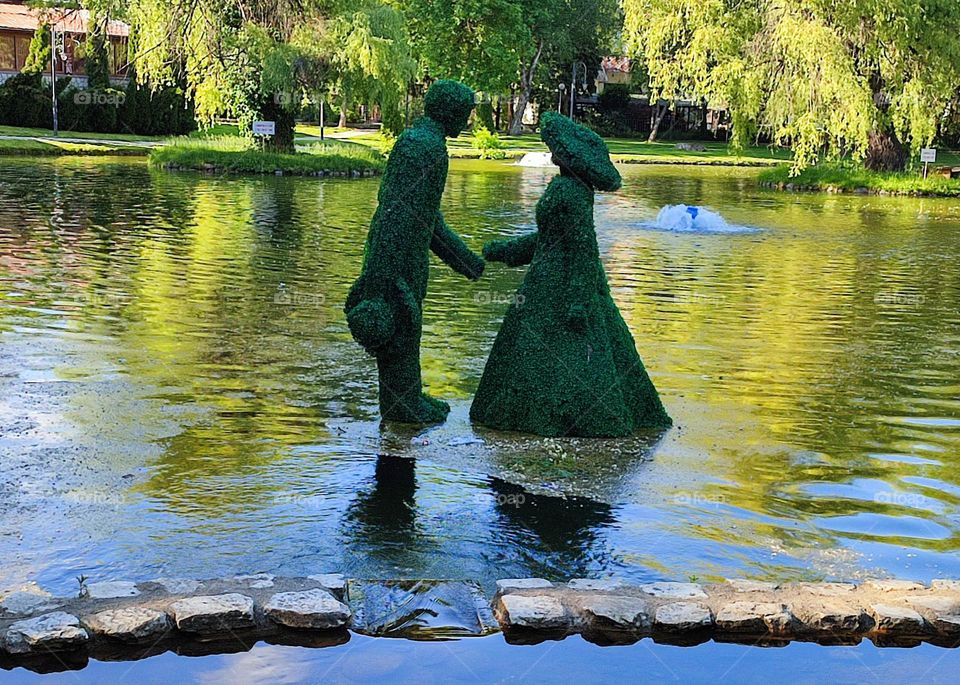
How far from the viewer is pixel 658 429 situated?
939 cm

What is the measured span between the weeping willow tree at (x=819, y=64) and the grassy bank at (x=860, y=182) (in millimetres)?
1019

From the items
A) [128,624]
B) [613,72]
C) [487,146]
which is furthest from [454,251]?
[613,72]

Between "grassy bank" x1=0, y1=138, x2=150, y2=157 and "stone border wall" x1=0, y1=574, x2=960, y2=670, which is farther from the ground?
"grassy bank" x1=0, y1=138, x2=150, y2=157

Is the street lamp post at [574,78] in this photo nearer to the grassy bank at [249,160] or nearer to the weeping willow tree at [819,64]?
the weeping willow tree at [819,64]

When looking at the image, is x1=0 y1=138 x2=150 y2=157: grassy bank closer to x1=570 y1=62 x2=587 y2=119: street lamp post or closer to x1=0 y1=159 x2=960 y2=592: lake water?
x1=0 y1=159 x2=960 y2=592: lake water

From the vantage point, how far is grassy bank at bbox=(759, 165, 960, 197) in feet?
119

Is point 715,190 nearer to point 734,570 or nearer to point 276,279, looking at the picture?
point 276,279

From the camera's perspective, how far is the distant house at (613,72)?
8456 centimetres

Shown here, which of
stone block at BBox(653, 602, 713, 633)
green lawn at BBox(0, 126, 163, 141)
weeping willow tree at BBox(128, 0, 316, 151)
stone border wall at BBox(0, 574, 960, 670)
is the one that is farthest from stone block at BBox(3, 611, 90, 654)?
green lawn at BBox(0, 126, 163, 141)

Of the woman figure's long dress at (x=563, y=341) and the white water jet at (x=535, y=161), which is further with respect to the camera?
the white water jet at (x=535, y=161)

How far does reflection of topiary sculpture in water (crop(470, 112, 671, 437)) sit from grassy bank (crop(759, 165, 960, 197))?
30.1 meters

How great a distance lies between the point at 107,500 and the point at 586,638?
3.32m

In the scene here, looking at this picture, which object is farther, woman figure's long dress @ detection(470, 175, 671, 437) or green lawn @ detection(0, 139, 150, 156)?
green lawn @ detection(0, 139, 150, 156)

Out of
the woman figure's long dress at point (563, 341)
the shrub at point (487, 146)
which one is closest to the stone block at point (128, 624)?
the woman figure's long dress at point (563, 341)
